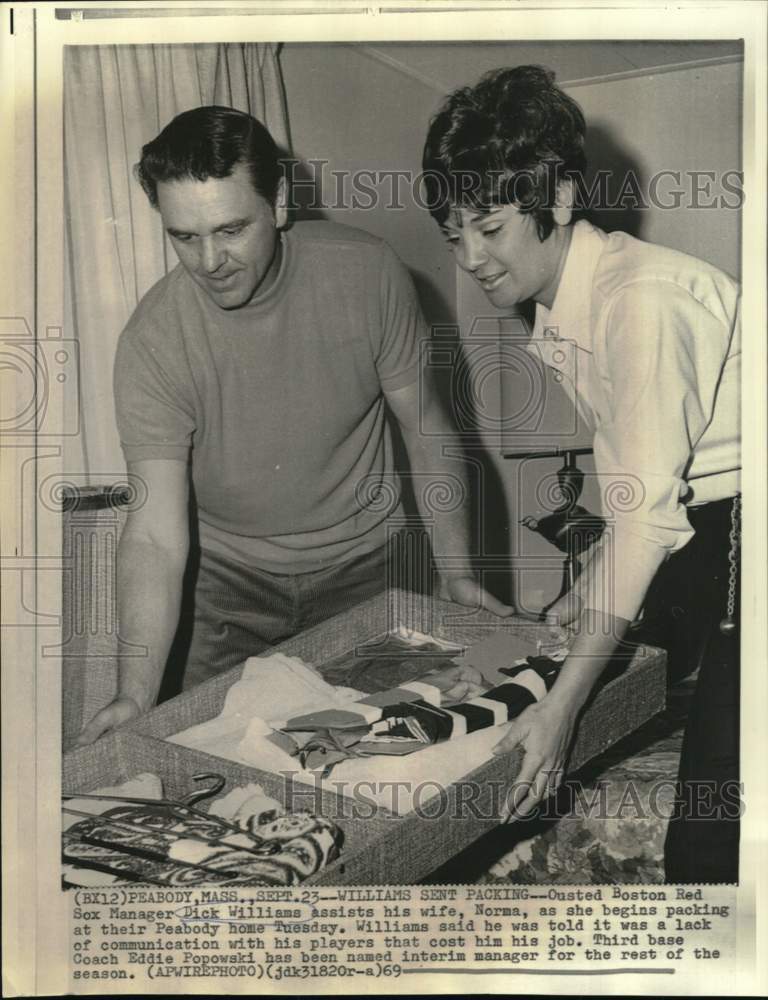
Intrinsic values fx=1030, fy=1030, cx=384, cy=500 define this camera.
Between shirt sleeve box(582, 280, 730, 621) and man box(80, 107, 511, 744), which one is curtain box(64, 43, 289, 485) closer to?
man box(80, 107, 511, 744)

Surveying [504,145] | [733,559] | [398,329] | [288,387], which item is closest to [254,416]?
[288,387]

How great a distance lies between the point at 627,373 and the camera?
3.92 feet

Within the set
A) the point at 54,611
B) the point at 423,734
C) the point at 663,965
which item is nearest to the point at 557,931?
the point at 663,965

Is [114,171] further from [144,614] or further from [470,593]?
[470,593]

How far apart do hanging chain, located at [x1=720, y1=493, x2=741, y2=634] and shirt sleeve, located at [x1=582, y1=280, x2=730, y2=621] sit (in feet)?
0.17

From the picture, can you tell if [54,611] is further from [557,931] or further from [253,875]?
[557,931]

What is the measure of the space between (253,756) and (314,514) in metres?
0.30

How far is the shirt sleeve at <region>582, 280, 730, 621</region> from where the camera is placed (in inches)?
47.0

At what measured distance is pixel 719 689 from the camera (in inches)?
48.2

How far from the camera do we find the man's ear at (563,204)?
1192 millimetres

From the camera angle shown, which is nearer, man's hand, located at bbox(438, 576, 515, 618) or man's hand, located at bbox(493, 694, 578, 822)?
man's hand, located at bbox(493, 694, 578, 822)

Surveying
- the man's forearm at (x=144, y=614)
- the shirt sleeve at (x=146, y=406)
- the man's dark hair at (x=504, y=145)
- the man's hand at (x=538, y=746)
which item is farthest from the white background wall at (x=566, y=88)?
the man's forearm at (x=144, y=614)

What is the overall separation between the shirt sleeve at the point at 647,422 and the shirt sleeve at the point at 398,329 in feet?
0.70

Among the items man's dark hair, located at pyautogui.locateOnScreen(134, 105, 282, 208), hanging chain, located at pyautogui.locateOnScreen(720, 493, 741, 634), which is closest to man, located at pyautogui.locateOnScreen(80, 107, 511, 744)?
man's dark hair, located at pyautogui.locateOnScreen(134, 105, 282, 208)
